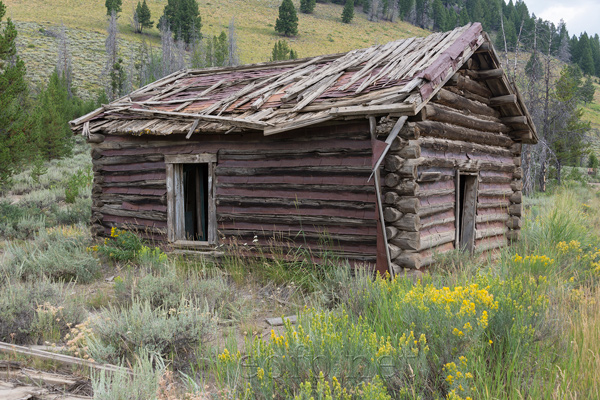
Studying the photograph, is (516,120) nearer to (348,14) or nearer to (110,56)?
(110,56)

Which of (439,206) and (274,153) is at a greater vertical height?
(274,153)

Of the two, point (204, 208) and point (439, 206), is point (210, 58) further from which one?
point (439, 206)

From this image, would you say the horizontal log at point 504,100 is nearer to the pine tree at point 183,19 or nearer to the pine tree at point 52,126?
the pine tree at point 52,126

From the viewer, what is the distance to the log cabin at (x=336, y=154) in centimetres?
602

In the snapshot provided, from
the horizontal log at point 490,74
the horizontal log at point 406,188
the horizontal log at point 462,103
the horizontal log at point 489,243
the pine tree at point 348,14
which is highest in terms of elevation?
the pine tree at point 348,14

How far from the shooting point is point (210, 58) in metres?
38.8

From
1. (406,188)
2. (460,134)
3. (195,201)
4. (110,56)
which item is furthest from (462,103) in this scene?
(110,56)

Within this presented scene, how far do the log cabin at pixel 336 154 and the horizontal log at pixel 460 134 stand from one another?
4cm

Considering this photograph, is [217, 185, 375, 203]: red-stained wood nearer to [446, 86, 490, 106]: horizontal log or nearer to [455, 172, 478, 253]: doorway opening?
[455, 172, 478, 253]: doorway opening

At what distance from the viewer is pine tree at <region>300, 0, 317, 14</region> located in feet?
235

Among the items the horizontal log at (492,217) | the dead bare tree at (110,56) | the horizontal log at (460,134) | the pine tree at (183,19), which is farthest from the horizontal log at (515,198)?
the pine tree at (183,19)

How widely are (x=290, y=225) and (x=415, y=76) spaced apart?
301cm

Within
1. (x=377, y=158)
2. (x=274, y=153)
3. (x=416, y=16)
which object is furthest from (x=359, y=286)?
(x=416, y=16)

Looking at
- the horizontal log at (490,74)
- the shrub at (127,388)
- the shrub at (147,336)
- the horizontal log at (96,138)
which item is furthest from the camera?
the horizontal log at (96,138)
